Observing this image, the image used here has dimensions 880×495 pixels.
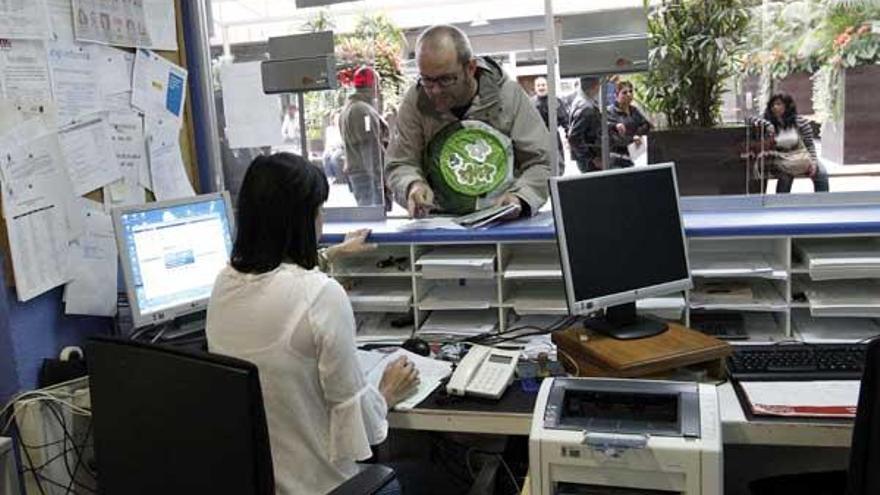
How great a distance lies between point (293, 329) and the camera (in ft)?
4.85

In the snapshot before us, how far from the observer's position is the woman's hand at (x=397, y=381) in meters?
1.80

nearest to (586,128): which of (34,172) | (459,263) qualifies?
(459,263)

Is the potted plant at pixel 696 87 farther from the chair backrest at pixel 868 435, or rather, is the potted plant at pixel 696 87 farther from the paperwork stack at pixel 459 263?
the chair backrest at pixel 868 435

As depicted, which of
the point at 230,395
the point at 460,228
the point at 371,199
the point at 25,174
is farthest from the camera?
the point at 371,199

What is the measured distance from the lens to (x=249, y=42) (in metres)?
3.05

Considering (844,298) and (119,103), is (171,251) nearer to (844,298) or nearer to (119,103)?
(119,103)

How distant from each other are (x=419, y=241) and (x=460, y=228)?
0.43 feet

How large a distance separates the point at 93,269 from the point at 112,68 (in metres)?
0.64

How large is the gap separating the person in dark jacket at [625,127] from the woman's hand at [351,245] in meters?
0.98

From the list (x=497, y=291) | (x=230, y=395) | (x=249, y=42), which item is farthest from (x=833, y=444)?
(x=249, y=42)

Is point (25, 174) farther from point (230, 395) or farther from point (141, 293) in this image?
point (230, 395)

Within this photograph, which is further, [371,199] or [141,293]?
[371,199]

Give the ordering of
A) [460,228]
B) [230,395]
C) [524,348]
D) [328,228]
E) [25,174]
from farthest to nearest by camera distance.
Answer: [328,228] → [460,228] → [524,348] → [25,174] → [230,395]

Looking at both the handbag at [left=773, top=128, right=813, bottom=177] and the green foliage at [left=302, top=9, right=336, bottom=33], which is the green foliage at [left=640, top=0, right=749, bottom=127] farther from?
the green foliage at [left=302, top=9, right=336, bottom=33]
